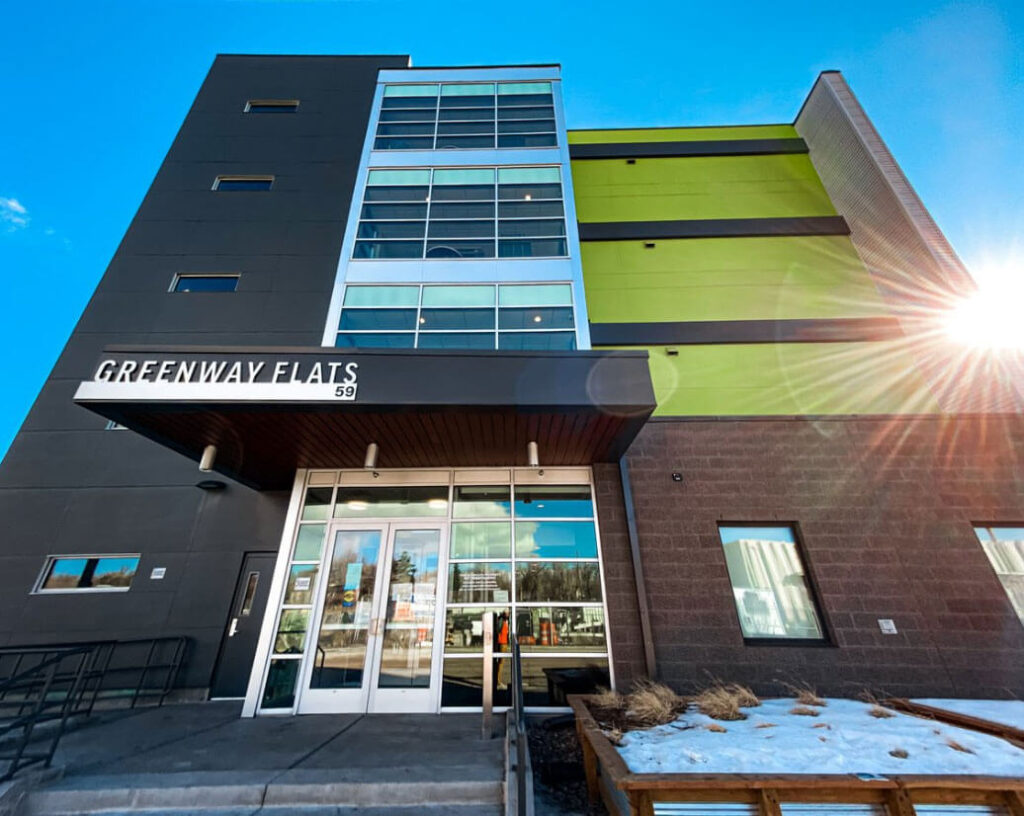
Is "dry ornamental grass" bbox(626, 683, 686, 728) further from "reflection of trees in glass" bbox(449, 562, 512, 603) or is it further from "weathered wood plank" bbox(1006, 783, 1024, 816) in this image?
"weathered wood plank" bbox(1006, 783, 1024, 816)

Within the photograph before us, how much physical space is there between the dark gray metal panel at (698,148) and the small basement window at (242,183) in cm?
842

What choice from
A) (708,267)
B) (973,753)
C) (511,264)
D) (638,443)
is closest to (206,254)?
(511,264)

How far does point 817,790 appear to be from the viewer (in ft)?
10.4

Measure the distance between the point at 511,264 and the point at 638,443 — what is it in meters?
4.23

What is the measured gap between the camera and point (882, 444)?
7.38 metres

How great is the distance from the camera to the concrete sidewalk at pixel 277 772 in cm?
377

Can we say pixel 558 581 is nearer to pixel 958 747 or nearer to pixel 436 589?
pixel 436 589

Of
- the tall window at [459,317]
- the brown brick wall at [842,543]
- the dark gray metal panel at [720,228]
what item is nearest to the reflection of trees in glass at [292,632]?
the tall window at [459,317]

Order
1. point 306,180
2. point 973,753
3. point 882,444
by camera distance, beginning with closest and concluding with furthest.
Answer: point 973,753 → point 882,444 → point 306,180

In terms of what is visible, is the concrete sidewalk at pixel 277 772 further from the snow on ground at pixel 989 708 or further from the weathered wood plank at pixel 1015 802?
the snow on ground at pixel 989 708

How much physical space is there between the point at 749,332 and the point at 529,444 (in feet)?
17.6

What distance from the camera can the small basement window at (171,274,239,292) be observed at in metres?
9.70

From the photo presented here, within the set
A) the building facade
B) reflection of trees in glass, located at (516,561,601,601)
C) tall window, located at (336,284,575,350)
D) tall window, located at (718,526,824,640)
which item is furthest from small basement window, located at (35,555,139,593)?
tall window, located at (718,526,824,640)

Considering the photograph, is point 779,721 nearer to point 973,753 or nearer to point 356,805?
point 973,753
